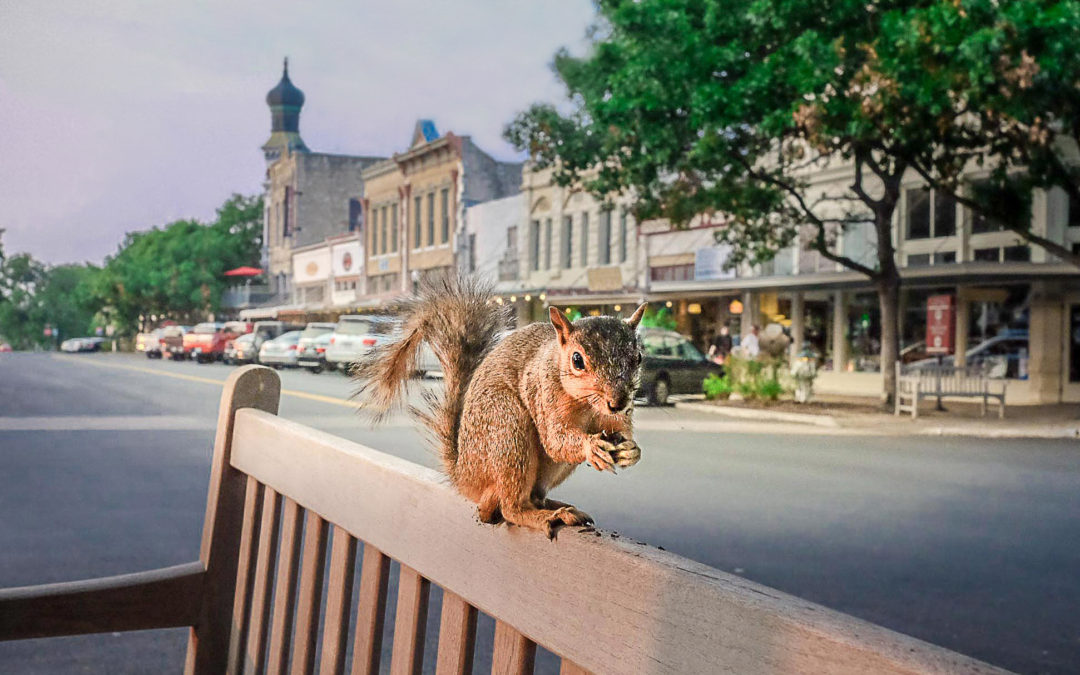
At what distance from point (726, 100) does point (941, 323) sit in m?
10.0

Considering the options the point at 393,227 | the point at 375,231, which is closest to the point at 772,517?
the point at 393,227

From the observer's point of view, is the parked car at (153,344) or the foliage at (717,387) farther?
the parked car at (153,344)

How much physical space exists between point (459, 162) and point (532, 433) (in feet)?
150

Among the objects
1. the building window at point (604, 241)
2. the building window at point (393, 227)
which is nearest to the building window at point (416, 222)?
the building window at point (393, 227)

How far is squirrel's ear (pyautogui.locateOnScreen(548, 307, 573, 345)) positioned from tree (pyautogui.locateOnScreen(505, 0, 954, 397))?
13.9 metres

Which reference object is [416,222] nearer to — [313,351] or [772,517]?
[313,351]

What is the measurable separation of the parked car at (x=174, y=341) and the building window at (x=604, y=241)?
1813cm

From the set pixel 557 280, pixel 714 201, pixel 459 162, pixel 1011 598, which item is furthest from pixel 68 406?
pixel 459 162

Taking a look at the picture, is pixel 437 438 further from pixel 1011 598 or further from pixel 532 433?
pixel 1011 598

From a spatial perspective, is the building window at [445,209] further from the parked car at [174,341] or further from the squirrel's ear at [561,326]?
the squirrel's ear at [561,326]

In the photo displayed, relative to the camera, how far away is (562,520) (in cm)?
141

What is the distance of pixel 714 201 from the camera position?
19.5 meters

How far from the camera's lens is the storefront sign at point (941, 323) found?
2292cm

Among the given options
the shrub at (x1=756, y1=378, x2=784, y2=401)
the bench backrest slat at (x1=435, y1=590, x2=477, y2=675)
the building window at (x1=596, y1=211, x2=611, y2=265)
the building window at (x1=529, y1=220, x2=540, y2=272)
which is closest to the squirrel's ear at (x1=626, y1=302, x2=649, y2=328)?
the bench backrest slat at (x1=435, y1=590, x2=477, y2=675)
